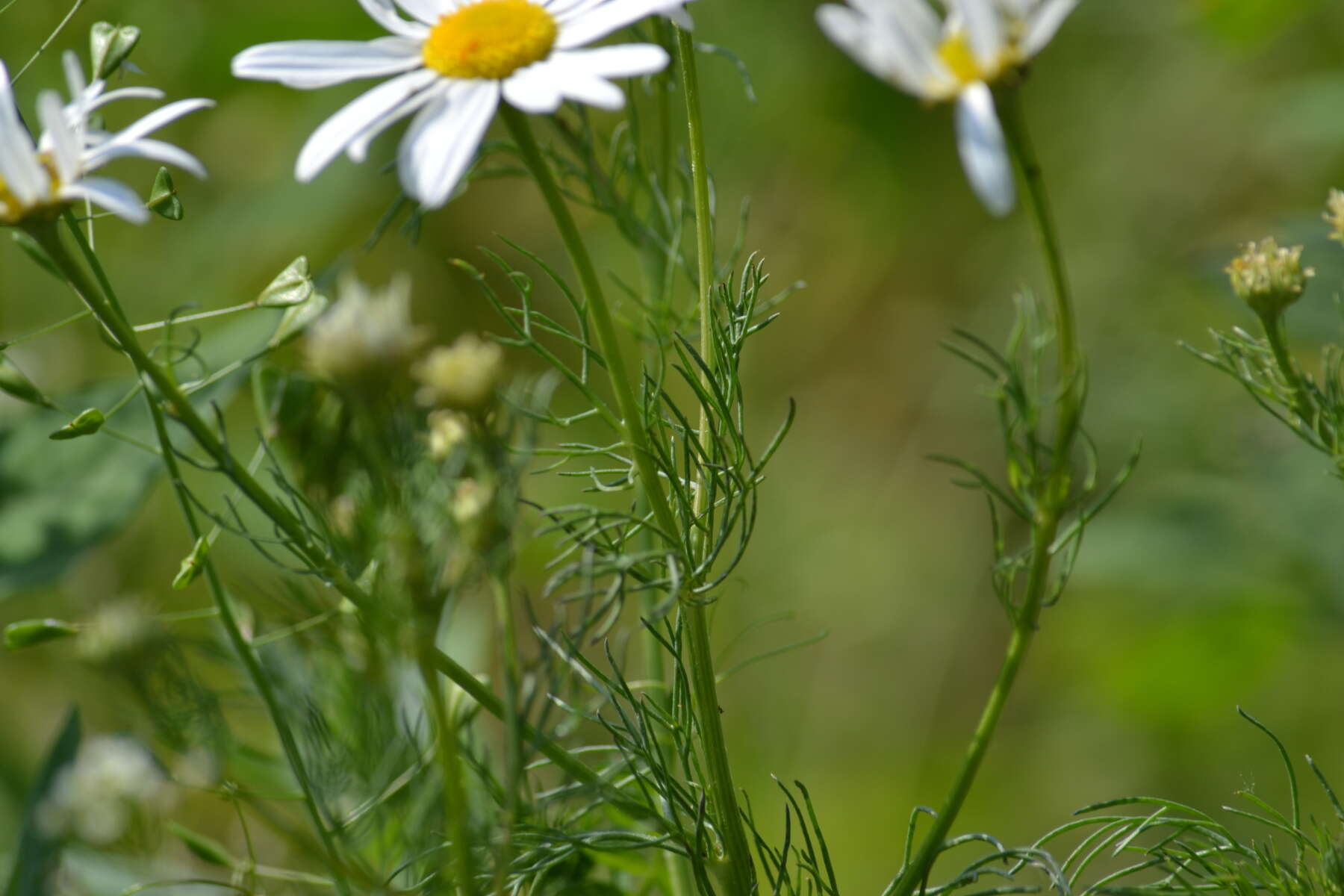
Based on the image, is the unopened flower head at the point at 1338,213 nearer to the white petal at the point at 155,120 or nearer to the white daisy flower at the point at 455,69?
the white daisy flower at the point at 455,69

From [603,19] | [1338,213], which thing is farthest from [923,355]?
[603,19]

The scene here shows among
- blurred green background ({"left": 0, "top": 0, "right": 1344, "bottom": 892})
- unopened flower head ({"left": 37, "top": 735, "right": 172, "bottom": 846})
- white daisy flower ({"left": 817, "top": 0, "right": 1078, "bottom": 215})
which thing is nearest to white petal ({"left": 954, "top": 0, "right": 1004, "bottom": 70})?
white daisy flower ({"left": 817, "top": 0, "right": 1078, "bottom": 215})

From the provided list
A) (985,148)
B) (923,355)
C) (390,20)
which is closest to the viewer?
(985,148)

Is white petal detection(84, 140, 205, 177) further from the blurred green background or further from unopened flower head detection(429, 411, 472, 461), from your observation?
the blurred green background

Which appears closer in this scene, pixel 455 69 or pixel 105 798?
pixel 455 69

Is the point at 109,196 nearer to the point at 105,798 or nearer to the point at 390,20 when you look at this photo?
the point at 390,20

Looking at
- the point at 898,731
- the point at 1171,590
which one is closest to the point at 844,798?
the point at 898,731
